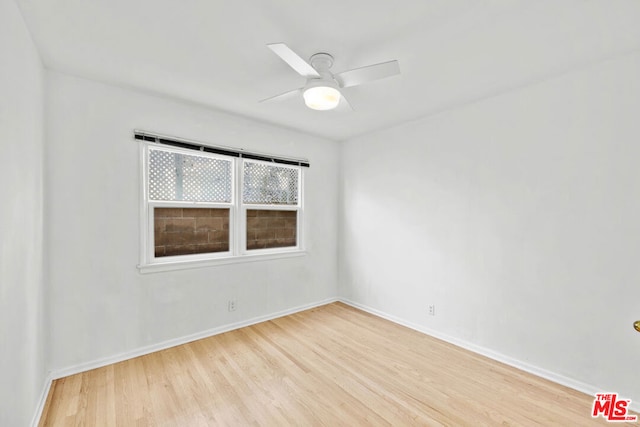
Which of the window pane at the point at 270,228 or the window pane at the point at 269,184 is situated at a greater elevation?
the window pane at the point at 269,184

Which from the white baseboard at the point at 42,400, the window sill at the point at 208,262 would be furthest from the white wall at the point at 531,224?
the white baseboard at the point at 42,400

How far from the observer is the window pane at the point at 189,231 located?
2.86 meters

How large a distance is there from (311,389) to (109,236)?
7.24ft

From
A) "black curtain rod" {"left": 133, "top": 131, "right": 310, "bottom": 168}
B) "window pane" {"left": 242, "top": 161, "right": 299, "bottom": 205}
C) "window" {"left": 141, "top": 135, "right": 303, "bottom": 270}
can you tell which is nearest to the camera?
"black curtain rod" {"left": 133, "top": 131, "right": 310, "bottom": 168}

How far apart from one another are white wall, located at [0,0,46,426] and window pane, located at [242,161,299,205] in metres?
1.85

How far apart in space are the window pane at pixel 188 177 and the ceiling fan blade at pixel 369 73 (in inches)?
73.9

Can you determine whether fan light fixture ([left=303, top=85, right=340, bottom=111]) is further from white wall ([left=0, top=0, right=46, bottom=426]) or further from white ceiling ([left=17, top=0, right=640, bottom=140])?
white wall ([left=0, top=0, right=46, bottom=426])

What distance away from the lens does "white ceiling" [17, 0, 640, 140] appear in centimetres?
157

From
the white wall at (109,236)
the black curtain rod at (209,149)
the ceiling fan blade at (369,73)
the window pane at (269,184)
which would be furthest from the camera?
the window pane at (269,184)

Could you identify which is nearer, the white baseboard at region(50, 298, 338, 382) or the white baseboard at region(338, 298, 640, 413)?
the white baseboard at region(338, 298, 640, 413)

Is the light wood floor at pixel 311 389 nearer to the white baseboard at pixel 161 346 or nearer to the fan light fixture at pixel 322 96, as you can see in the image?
the white baseboard at pixel 161 346

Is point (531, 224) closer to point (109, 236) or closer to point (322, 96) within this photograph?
point (322, 96)

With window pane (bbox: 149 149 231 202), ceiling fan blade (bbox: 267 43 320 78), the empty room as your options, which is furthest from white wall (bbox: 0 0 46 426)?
ceiling fan blade (bbox: 267 43 320 78)

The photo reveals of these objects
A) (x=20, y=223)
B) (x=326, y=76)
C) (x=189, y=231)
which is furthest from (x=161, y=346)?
(x=326, y=76)
